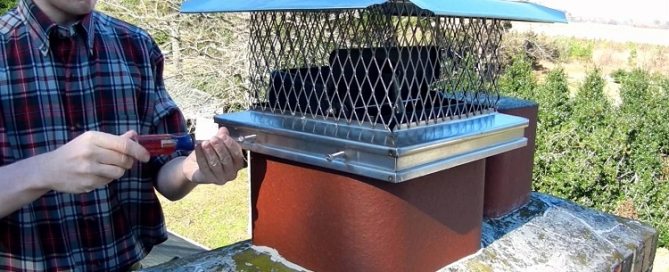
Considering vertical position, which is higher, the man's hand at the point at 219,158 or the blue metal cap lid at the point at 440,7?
the blue metal cap lid at the point at 440,7

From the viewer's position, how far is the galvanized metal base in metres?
1.50

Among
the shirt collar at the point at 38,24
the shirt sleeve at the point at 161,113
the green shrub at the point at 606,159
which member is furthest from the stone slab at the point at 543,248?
the green shrub at the point at 606,159

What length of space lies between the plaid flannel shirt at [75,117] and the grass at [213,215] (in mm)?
6643

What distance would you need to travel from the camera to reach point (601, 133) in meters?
7.67

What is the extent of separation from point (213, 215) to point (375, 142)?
8417mm

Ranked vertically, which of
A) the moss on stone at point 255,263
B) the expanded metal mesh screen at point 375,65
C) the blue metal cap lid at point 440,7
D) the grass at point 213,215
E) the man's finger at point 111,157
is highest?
the blue metal cap lid at point 440,7

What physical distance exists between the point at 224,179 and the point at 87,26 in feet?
1.82

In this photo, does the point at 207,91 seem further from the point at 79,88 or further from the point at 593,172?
the point at 79,88

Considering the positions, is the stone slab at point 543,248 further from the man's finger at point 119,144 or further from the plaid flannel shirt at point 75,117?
the man's finger at point 119,144

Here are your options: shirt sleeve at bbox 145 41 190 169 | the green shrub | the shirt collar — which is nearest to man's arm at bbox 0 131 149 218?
the shirt collar

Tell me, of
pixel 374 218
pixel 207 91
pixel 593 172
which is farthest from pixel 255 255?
pixel 207 91

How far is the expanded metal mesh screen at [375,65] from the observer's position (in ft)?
5.34

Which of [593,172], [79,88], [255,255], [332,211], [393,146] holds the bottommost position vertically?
[593,172]

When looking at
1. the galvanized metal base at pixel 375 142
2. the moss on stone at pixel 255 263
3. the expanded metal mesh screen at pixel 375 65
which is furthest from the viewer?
the moss on stone at pixel 255 263
